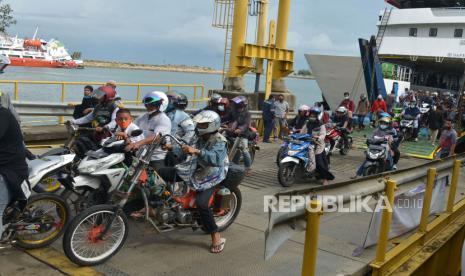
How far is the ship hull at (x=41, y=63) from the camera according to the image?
54141mm

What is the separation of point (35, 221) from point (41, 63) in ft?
201

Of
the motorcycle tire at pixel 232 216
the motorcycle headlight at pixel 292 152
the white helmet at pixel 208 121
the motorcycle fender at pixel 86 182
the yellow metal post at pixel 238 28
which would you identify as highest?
A: the yellow metal post at pixel 238 28

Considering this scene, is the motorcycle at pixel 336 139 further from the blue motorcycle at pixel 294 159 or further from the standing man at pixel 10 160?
the standing man at pixel 10 160

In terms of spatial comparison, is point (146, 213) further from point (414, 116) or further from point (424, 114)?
point (424, 114)

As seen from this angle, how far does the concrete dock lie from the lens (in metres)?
4.27

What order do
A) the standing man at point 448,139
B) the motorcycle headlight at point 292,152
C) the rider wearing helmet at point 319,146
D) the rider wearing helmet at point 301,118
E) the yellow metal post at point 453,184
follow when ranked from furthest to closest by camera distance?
the standing man at point 448,139 < the rider wearing helmet at point 301,118 < the rider wearing helmet at point 319,146 < the motorcycle headlight at point 292,152 < the yellow metal post at point 453,184

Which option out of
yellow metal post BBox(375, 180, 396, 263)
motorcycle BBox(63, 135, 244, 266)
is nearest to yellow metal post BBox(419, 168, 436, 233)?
yellow metal post BBox(375, 180, 396, 263)

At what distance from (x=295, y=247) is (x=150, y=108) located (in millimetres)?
2422

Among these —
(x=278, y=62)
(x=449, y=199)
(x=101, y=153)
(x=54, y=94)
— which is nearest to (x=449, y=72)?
(x=278, y=62)

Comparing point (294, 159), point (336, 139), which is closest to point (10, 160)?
point (294, 159)

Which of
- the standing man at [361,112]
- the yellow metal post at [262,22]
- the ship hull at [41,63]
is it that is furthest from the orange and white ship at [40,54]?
the standing man at [361,112]

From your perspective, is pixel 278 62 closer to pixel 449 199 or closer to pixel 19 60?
pixel 449 199

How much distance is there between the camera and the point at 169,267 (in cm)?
440

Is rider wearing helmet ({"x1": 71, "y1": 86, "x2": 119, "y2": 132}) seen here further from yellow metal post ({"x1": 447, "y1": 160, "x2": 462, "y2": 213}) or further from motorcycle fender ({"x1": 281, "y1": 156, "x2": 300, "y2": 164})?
yellow metal post ({"x1": 447, "y1": 160, "x2": 462, "y2": 213})
